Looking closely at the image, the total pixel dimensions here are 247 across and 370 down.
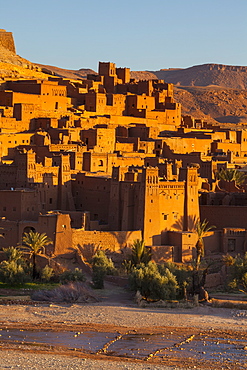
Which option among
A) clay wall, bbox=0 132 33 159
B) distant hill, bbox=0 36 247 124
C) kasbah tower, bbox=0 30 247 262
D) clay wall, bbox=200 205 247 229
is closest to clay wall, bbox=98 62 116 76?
distant hill, bbox=0 36 247 124

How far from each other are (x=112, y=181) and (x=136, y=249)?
12.8 ft

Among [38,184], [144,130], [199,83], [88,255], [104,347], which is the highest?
[199,83]

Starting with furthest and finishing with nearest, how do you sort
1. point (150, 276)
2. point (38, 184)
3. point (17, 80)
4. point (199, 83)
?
point (199, 83), point (17, 80), point (38, 184), point (150, 276)

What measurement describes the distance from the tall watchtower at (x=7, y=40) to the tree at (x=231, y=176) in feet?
105

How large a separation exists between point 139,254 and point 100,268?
1751 millimetres

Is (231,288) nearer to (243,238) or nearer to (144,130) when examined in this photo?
(243,238)

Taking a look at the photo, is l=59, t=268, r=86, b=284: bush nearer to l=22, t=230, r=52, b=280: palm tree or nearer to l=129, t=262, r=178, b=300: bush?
l=22, t=230, r=52, b=280: palm tree

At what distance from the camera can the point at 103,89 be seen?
200 ft

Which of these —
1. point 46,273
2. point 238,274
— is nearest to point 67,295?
point 46,273

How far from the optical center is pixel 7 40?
7656 centimetres

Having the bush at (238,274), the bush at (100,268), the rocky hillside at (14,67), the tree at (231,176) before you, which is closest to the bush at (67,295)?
the bush at (100,268)

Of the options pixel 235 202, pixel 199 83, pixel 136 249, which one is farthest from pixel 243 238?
pixel 199 83

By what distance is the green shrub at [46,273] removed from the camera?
122 ft

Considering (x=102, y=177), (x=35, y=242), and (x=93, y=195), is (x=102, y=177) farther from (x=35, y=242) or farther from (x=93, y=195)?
(x=35, y=242)
